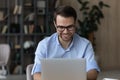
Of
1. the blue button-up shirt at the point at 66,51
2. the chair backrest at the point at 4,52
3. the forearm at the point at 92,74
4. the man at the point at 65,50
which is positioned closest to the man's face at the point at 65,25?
the man at the point at 65,50

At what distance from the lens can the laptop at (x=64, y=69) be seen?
1706 mm

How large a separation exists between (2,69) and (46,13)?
5.37 feet

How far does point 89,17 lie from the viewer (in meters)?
7.21

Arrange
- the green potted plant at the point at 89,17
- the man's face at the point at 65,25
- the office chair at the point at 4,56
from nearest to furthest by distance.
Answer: the man's face at the point at 65,25, the office chair at the point at 4,56, the green potted plant at the point at 89,17

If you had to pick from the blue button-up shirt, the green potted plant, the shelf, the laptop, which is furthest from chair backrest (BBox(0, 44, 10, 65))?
the laptop

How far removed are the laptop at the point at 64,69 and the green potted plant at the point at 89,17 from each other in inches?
211

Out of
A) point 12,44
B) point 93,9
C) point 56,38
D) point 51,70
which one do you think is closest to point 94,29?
point 93,9

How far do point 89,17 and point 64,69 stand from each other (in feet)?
18.3

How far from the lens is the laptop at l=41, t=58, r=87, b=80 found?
1.71m

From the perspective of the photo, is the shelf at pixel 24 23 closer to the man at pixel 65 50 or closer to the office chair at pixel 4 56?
the office chair at pixel 4 56

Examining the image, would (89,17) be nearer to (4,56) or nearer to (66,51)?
(4,56)

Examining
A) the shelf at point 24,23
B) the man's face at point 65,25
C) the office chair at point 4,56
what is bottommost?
the office chair at point 4,56

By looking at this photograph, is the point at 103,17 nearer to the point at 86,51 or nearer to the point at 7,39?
the point at 7,39

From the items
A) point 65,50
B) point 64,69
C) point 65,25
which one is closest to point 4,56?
point 65,50
